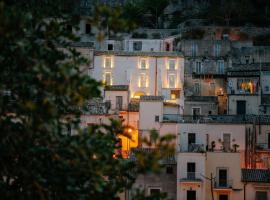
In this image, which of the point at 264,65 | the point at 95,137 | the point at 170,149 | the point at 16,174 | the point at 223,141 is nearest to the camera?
the point at 170,149

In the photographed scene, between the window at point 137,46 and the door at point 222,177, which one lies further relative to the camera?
the window at point 137,46

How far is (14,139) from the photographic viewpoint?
11.7 meters

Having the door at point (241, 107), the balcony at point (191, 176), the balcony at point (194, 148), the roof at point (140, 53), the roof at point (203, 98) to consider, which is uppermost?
the roof at point (140, 53)

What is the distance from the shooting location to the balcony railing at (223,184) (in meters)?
36.0

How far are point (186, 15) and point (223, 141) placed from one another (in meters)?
34.2

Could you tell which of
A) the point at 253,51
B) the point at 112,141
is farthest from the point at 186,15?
the point at 112,141

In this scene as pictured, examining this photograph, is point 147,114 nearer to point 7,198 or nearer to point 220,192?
point 220,192

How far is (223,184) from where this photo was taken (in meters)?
36.2

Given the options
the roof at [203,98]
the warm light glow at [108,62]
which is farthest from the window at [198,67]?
the warm light glow at [108,62]

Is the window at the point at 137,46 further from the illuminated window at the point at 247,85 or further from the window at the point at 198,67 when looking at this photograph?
the illuminated window at the point at 247,85

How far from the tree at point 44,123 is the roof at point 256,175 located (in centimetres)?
2417

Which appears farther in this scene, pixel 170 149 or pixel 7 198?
pixel 7 198

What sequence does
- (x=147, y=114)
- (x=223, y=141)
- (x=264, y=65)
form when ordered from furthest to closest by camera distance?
1. (x=264, y=65)
2. (x=147, y=114)
3. (x=223, y=141)

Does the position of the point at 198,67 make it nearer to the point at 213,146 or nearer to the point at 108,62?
the point at 108,62
